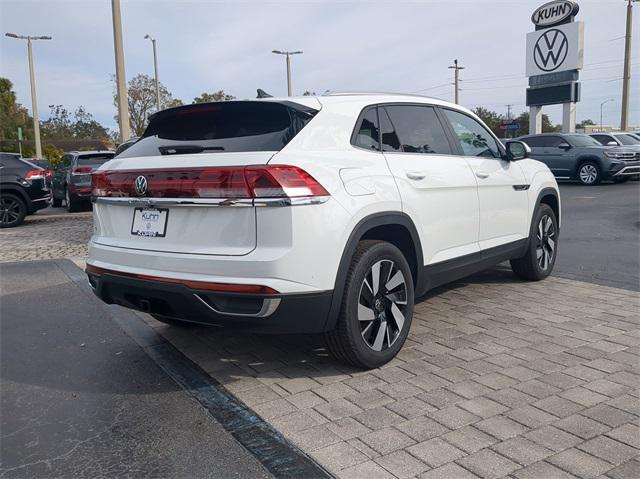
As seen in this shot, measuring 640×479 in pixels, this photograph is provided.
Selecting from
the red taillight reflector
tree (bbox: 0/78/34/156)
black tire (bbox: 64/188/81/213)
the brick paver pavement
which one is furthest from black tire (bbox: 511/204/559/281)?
tree (bbox: 0/78/34/156)

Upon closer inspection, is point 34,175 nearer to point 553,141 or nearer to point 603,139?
point 553,141

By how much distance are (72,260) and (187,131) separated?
5483 mm

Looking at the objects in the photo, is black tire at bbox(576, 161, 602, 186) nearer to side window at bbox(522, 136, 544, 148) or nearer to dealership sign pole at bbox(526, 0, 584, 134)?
side window at bbox(522, 136, 544, 148)

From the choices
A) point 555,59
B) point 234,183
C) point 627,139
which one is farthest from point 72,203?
point 555,59

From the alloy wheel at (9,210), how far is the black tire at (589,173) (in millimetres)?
16191

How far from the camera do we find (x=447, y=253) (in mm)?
4594

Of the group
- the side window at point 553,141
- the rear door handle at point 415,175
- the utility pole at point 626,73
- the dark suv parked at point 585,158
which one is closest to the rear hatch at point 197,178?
the rear door handle at point 415,175

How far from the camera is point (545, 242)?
20.9 feet

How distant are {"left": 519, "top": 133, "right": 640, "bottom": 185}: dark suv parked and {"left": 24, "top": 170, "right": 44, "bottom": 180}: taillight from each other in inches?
572

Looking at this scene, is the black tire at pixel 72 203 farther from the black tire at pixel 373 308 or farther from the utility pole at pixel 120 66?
the black tire at pixel 373 308

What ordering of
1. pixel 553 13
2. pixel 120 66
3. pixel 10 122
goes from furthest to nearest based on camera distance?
pixel 10 122
pixel 553 13
pixel 120 66

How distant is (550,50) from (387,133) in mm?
27949

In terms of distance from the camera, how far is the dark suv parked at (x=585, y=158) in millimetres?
18531

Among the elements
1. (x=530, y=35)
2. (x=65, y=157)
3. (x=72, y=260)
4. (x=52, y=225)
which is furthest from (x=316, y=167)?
(x=530, y=35)
